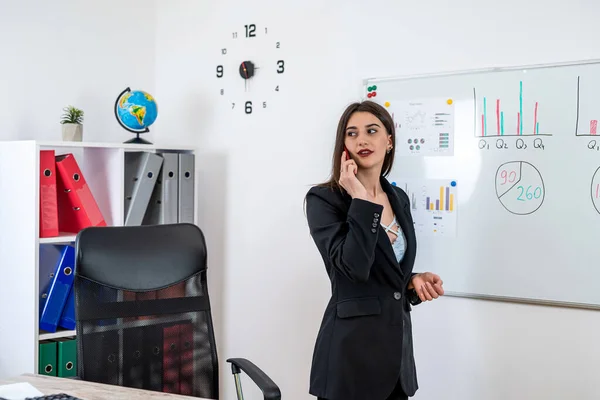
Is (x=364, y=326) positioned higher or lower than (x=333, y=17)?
lower

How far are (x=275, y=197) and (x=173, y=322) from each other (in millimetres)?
1309

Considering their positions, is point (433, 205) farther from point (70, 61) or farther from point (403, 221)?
point (70, 61)

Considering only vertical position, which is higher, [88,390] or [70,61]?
[70,61]

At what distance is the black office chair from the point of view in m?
2.18

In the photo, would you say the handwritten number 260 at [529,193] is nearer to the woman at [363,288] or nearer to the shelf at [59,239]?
Result: the woman at [363,288]

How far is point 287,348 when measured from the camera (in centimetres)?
346

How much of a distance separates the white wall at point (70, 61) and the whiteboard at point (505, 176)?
1.37 m

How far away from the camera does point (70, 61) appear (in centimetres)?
345

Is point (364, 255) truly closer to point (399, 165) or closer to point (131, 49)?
point (399, 165)

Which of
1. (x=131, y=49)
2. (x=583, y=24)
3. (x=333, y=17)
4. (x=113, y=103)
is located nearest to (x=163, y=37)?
(x=131, y=49)

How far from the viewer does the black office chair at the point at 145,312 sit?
7.14 feet

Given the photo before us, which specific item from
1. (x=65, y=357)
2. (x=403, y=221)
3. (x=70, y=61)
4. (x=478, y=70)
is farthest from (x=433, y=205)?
(x=70, y=61)

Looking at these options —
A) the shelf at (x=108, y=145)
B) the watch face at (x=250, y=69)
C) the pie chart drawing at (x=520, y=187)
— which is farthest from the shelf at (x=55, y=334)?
the pie chart drawing at (x=520, y=187)

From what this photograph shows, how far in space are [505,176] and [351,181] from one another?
3.03 feet
